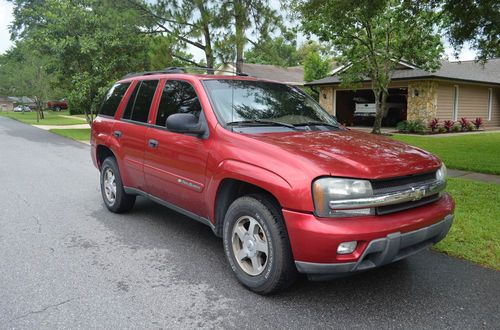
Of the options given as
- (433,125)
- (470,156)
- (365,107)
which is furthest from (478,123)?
(470,156)

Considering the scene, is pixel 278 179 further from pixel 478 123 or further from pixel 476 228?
pixel 478 123

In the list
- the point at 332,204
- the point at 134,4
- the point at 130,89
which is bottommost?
the point at 332,204

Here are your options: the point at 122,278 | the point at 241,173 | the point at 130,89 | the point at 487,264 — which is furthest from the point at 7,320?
the point at 487,264

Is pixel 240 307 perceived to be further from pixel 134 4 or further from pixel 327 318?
pixel 134 4

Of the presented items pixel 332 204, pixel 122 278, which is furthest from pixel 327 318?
pixel 122 278

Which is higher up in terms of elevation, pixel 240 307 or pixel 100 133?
pixel 100 133

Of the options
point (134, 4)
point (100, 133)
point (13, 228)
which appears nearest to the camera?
point (13, 228)

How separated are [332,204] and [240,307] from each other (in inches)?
43.5

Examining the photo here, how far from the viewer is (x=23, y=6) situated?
41.1 metres

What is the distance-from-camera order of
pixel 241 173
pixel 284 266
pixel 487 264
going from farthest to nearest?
pixel 487 264, pixel 241 173, pixel 284 266

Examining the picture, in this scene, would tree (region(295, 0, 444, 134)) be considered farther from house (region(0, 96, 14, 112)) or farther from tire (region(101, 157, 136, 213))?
house (region(0, 96, 14, 112))

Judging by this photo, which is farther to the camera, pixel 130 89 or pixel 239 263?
pixel 130 89

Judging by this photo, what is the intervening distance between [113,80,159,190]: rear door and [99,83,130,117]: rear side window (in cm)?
36

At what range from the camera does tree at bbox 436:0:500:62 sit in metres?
9.12
